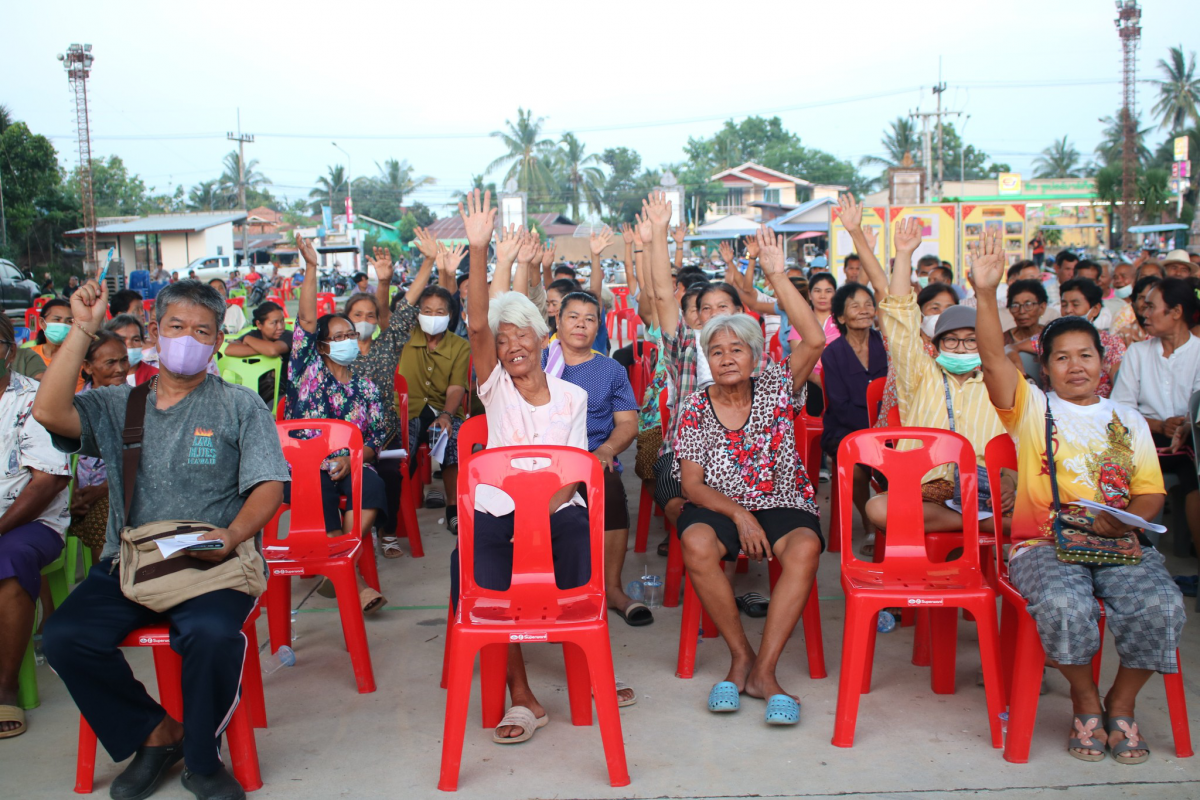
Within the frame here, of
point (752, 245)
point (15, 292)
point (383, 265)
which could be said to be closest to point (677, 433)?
point (752, 245)

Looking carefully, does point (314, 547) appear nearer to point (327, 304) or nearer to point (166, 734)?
point (166, 734)

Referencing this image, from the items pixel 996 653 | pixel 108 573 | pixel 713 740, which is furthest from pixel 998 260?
pixel 108 573

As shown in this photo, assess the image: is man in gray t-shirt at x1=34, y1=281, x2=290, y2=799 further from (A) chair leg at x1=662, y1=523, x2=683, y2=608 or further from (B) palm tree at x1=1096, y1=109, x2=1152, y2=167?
(B) palm tree at x1=1096, y1=109, x2=1152, y2=167

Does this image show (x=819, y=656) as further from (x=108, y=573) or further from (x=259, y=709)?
(x=108, y=573)

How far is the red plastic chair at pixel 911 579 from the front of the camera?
3035mm

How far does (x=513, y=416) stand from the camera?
3740 mm

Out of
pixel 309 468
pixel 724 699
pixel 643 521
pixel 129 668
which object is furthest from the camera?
pixel 643 521

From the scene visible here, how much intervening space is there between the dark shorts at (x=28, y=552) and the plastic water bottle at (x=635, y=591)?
2.50 meters

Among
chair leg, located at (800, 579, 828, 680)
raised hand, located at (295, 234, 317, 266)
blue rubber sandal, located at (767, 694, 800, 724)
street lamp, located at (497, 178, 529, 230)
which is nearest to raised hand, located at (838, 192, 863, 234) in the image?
chair leg, located at (800, 579, 828, 680)

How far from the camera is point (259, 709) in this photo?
3.26 m

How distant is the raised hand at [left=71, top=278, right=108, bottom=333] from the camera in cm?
284

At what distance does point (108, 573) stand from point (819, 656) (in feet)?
8.38

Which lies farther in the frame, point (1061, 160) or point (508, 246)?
point (1061, 160)

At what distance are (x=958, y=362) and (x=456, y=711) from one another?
8.29 ft
